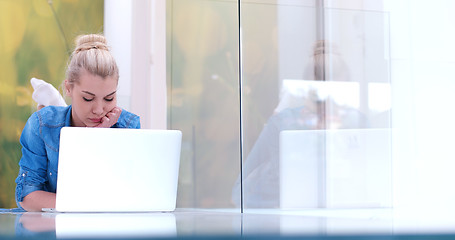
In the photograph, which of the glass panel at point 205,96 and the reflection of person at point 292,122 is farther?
the glass panel at point 205,96

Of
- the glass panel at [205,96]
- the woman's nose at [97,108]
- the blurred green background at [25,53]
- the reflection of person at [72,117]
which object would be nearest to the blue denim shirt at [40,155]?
A: the reflection of person at [72,117]

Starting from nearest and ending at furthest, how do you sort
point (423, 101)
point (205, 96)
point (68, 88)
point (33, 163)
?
1. point (423, 101)
2. point (33, 163)
3. point (68, 88)
4. point (205, 96)

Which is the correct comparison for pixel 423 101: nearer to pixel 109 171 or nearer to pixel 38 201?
pixel 109 171

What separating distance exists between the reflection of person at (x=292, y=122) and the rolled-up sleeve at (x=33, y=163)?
1.83ft

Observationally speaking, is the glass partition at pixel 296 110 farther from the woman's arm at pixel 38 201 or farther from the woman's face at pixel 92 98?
the woman's arm at pixel 38 201

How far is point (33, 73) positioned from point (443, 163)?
317 cm

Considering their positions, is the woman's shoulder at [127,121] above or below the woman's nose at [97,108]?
below

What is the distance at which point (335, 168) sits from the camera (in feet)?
3.42

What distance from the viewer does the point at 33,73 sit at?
354 centimetres

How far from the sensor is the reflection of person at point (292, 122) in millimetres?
1050

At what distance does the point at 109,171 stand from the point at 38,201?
605 millimetres

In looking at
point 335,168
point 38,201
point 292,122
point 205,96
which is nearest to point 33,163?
point 38,201

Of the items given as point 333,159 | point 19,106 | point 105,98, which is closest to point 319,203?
point 333,159

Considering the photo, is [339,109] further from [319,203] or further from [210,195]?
[210,195]
